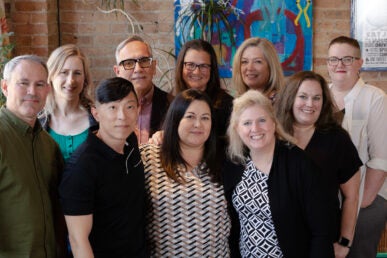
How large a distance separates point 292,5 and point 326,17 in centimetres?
32

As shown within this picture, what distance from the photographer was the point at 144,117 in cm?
319

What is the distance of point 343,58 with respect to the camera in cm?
321

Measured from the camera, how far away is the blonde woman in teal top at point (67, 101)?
2.83 meters

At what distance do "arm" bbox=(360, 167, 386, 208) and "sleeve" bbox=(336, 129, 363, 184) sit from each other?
1.48 ft

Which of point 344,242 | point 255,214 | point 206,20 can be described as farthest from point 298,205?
point 206,20

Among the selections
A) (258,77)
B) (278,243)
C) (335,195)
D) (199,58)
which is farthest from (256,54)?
(278,243)

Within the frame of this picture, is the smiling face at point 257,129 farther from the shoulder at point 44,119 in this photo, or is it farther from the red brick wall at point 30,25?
the red brick wall at point 30,25

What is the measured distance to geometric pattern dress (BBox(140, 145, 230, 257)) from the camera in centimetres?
255

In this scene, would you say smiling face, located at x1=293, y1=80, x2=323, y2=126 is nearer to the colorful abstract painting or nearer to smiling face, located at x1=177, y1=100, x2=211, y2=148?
smiling face, located at x1=177, y1=100, x2=211, y2=148

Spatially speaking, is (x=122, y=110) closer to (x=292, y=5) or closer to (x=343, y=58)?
(x=343, y=58)

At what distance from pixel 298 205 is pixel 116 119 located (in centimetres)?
95

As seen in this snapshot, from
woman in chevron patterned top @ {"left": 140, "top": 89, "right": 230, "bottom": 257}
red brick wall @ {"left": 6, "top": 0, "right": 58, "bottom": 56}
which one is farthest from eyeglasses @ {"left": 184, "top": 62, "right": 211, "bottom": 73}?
red brick wall @ {"left": 6, "top": 0, "right": 58, "bottom": 56}

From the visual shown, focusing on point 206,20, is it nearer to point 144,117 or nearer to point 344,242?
point 144,117

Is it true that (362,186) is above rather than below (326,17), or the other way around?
below
